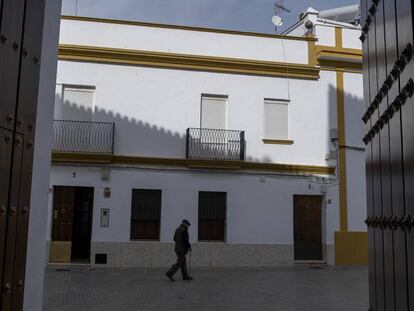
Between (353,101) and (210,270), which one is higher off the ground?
(353,101)

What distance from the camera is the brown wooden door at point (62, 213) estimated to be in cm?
1617

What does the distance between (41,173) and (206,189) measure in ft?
44.7

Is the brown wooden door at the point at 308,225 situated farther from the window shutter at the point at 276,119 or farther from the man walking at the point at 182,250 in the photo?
the man walking at the point at 182,250

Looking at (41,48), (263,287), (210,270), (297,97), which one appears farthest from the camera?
(297,97)

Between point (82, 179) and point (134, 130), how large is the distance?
2.21 m

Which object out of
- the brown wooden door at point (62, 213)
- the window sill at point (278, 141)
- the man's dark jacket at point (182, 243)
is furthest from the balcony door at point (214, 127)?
the brown wooden door at point (62, 213)

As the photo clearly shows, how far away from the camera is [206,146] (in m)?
17.1

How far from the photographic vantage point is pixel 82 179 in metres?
16.3

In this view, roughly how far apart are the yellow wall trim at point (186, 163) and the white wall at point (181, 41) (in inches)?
140

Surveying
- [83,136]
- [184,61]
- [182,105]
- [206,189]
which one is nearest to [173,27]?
[184,61]

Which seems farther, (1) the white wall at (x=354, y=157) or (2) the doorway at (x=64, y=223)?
(1) the white wall at (x=354, y=157)

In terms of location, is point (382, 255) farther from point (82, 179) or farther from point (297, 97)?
point (297, 97)

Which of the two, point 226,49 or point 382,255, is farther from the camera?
point 226,49

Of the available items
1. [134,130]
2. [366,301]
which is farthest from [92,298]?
[134,130]
